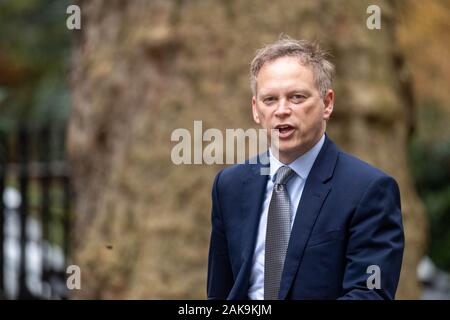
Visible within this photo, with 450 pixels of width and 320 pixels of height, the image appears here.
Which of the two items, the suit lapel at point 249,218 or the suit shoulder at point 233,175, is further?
the suit shoulder at point 233,175

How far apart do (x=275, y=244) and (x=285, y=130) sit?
315mm

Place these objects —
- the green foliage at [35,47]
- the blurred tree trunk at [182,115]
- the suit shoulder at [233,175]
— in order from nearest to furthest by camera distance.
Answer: the suit shoulder at [233,175], the blurred tree trunk at [182,115], the green foliage at [35,47]

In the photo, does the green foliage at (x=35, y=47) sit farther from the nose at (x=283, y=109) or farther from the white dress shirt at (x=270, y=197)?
the nose at (x=283, y=109)

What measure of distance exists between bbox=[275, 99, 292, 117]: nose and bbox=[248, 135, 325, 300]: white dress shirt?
0.18 metres

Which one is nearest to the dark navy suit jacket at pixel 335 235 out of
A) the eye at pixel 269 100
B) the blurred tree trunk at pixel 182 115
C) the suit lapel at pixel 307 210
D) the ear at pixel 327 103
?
the suit lapel at pixel 307 210

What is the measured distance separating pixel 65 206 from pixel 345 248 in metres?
6.71

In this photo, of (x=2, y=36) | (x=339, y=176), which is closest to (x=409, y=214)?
(x=339, y=176)

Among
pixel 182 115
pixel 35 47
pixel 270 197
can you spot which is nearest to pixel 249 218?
pixel 270 197

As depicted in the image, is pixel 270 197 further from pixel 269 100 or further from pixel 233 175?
pixel 269 100

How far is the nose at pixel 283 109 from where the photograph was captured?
7.61 feet

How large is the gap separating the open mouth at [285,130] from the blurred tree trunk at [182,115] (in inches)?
122

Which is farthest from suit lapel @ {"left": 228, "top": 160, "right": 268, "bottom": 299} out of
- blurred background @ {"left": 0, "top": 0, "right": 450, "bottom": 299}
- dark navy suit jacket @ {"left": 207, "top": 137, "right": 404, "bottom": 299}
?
blurred background @ {"left": 0, "top": 0, "right": 450, "bottom": 299}

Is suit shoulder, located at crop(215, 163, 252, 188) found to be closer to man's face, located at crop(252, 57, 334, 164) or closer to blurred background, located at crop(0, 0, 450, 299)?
man's face, located at crop(252, 57, 334, 164)
